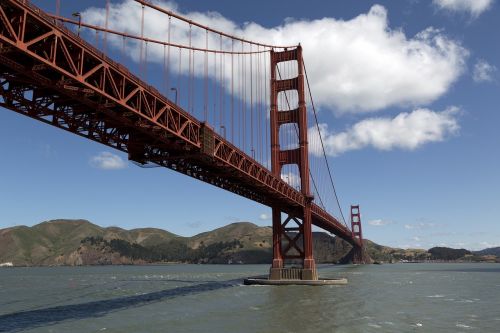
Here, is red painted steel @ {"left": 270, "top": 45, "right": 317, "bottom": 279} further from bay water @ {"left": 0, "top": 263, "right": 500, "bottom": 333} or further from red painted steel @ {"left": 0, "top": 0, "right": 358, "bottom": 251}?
red painted steel @ {"left": 0, "top": 0, "right": 358, "bottom": 251}

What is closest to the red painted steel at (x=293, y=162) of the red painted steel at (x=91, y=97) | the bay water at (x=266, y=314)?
the bay water at (x=266, y=314)

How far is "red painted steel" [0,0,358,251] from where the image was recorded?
17.4 m

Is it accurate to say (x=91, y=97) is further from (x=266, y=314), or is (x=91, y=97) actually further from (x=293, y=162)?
(x=293, y=162)

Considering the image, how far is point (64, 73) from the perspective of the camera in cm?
1838

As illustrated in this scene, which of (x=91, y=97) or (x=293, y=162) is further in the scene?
(x=293, y=162)

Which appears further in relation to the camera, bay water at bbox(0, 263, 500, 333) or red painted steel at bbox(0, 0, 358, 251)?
bay water at bbox(0, 263, 500, 333)

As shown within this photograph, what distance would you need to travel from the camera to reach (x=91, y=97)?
21953mm

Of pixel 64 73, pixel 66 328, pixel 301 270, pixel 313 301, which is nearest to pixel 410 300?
pixel 313 301

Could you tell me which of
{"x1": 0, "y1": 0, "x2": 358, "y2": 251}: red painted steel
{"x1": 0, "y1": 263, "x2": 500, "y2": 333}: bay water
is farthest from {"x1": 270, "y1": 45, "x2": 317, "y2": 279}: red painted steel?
{"x1": 0, "y1": 0, "x2": 358, "y2": 251}: red painted steel

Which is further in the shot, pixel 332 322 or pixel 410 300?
pixel 410 300

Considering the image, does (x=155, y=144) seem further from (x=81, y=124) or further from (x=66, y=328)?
(x=66, y=328)

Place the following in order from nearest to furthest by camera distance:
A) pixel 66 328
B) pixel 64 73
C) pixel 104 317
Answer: pixel 64 73 < pixel 66 328 < pixel 104 317

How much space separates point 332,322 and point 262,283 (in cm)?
2711

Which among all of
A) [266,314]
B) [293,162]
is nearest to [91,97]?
[266,314]
